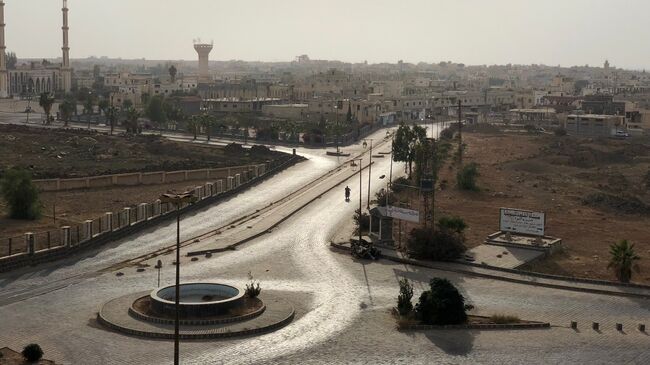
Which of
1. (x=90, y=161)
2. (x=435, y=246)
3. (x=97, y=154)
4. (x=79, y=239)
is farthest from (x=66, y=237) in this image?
(x=97, y=154)

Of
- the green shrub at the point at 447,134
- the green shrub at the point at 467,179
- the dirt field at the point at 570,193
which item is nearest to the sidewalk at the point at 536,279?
the dirt field at the point at 570,193

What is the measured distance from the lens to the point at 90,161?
2291 inches

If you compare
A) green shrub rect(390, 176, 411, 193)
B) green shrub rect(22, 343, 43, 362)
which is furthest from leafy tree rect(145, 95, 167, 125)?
green shrub rect(22, 343, 43, 362)

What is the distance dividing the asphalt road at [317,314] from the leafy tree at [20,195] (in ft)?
19.7

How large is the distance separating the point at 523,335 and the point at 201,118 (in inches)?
2253

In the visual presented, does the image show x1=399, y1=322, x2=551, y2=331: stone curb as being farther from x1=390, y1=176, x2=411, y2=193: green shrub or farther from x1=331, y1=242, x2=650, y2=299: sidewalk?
x1=390, y1=176, x2=411, y2=193: green shrub

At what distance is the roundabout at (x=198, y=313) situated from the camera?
73.7 ft

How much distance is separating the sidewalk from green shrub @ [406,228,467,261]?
31cm

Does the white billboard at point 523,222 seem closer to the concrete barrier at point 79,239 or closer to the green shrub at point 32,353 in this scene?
the concrete barrier at point 79,239

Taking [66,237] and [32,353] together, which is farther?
[66,237]

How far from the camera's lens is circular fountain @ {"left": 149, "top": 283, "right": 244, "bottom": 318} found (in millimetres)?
23344

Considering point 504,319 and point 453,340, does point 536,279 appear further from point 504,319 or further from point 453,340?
point 453,340

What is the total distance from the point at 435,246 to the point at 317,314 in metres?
8.00

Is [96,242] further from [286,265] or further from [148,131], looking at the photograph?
[148,131]
